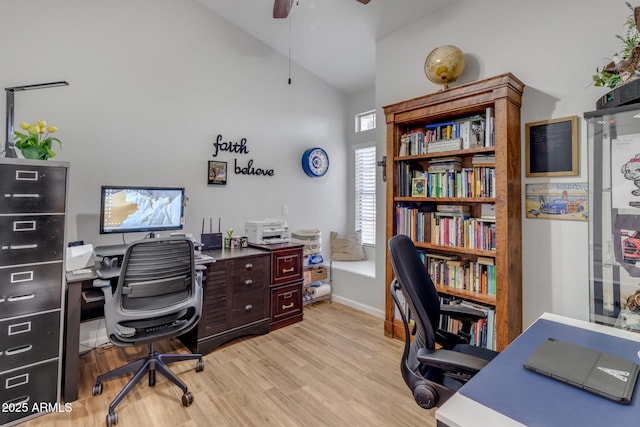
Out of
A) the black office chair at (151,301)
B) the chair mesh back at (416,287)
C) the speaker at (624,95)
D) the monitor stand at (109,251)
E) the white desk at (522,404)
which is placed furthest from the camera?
the monitor stand at (109,251)

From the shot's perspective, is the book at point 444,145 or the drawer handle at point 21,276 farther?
the book at point 444,145

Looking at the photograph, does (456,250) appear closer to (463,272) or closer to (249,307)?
(463,272)

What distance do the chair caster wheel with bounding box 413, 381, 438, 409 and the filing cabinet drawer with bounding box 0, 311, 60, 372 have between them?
6.89ft

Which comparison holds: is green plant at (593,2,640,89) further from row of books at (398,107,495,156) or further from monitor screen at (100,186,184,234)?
monitor screen at (100,186,184,234)

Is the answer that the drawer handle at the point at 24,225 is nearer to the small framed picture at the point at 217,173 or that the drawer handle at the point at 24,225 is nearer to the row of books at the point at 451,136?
the small framed picture at the point at 217,173

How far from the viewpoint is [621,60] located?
5.37 ft

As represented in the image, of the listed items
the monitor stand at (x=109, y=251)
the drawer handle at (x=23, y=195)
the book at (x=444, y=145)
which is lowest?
the monitor stand at (x=109, y=251)

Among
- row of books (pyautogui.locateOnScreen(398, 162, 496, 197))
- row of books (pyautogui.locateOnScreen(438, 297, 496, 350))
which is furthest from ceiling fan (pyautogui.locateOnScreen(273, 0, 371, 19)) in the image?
row of books (pyautogui.locateOnScreen(438, 297, 496, 350))

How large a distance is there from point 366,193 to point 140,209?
9.43 ft

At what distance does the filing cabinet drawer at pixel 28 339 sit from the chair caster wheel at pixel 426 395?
2.10 metres

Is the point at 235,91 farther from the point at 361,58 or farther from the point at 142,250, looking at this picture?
the point at 142,250

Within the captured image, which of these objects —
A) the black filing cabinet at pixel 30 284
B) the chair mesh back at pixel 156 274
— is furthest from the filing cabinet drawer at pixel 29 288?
the chair mesh back at pixel 156 274

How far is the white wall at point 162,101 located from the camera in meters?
2.40

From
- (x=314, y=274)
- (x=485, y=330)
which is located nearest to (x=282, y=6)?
(x=314, y=274)
